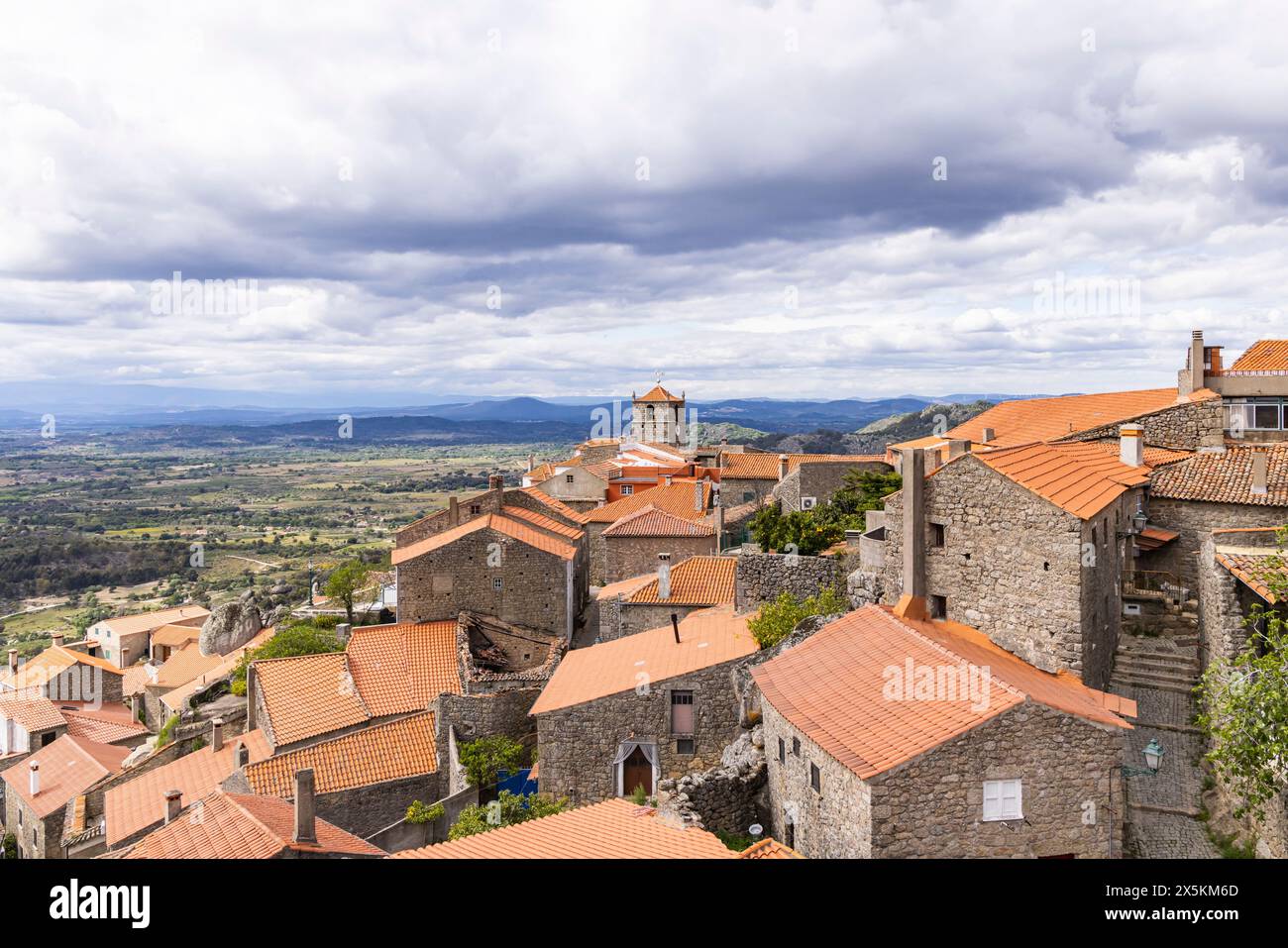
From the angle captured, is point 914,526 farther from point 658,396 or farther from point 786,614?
point 658,396

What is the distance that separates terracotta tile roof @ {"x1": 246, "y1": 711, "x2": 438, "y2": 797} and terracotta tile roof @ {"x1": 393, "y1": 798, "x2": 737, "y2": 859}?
9.81 metres

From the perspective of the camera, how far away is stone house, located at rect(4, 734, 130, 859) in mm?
27219

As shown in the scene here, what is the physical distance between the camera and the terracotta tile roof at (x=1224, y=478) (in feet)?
57.1

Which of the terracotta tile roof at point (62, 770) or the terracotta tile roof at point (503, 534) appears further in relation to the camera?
the terracotta tile roof at point (503, 534)

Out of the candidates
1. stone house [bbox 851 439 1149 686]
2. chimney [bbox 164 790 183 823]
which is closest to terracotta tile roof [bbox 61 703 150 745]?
chimney [bbox 164 790 183 823]

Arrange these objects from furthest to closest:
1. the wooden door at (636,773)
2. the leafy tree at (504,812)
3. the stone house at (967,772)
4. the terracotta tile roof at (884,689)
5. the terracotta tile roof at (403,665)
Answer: the terracotta tile roof at (403,665) < the wooden door at (636,773) < the leafy tree at (504,812) < the terracotta tile roof at (884,689) < the stone house at (967,772)

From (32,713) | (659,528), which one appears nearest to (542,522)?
(659,528)

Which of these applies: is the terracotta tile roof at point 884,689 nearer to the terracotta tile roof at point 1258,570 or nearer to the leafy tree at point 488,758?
the terracotta tile roof at point 1258,570

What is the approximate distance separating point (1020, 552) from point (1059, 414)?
18.9 metres

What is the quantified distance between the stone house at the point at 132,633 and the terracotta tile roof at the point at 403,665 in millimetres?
36455

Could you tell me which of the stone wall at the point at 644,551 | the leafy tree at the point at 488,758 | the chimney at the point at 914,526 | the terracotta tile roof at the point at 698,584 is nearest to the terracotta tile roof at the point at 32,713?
the stone wall at the point at 644,551

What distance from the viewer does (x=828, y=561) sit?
789 inches

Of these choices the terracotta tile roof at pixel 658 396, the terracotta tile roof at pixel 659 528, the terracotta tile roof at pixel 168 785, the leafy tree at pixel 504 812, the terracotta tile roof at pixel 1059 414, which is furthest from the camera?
the terracotta tile roof at pixel 658 396
